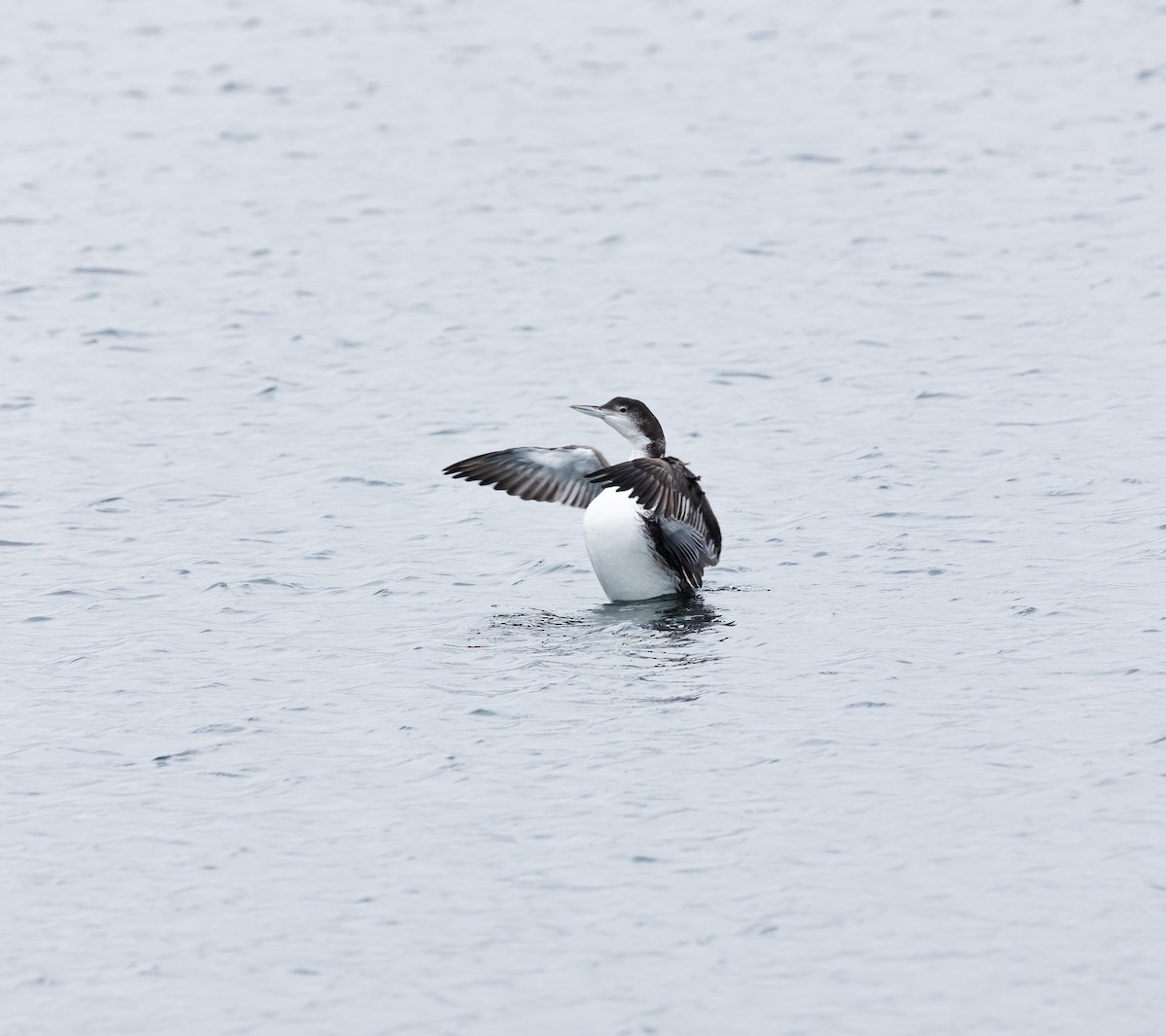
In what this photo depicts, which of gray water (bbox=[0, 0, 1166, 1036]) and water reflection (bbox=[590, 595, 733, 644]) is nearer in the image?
gray water (bbox=[0, 0, 1166, 1036])

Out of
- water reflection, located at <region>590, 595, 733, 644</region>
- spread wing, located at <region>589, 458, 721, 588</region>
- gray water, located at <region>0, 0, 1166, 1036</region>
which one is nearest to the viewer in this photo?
gray water, located at <region>0, 0, 1166, 1036</region>

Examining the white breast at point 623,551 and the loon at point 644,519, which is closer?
the loon at point 644,519

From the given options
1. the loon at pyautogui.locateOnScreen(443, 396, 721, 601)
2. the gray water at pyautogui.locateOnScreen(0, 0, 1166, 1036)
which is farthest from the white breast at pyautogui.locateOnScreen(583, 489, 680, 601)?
the gray water at pyautogui.locateOnScreen(0, 0, 1166, 1036)

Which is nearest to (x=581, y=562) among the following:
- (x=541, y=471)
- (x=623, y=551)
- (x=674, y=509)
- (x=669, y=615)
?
(x=541, y=471)

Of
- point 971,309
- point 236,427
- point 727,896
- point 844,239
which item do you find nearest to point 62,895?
point 727,896

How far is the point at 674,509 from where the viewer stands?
42.0 feet

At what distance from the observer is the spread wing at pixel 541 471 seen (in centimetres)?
1398

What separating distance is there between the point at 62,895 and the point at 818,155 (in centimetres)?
2132

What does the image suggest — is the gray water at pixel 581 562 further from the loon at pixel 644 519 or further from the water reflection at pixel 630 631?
the loon at pixel 644 519

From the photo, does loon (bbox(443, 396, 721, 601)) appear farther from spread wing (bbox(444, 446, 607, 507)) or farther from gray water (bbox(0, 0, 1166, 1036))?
gray water (bbox(0, 0, 1166, 1036))

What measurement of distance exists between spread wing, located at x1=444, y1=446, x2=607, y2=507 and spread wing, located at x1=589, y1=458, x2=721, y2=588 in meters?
0.74

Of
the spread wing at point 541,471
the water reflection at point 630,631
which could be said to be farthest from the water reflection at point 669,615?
the spread wing at point 541,471

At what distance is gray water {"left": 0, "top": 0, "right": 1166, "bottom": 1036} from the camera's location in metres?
8.23

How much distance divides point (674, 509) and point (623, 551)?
56cm
